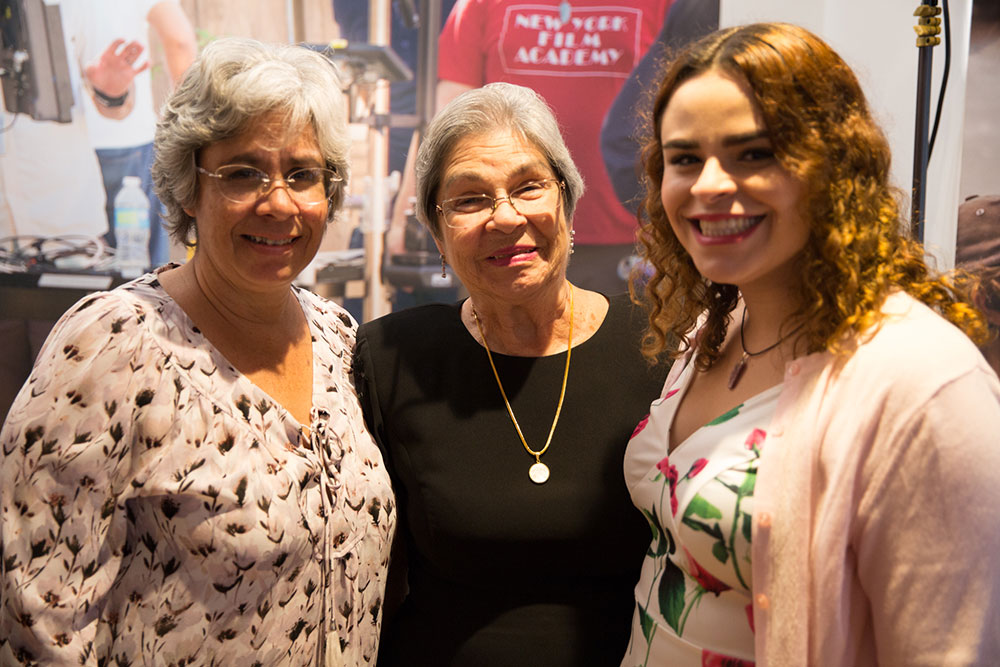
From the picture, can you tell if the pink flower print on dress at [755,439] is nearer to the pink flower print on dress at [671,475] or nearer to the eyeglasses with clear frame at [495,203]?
the pink flower print on dress at [671,475]

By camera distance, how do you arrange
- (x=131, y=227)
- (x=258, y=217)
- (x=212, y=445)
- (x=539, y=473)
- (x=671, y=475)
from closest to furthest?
(x=671, y=475), (x=212, y=445), (x=258, y=217), (x=539, y=473), (x=131, y=227)

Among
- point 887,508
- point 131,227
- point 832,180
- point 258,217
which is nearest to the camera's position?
point 887,508

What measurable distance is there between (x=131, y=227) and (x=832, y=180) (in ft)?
9.41

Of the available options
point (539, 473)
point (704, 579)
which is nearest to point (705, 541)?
point (704, 579)

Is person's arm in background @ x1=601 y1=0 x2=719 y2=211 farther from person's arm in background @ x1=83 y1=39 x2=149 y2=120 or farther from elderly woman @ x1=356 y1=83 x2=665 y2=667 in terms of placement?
person's arm in background @ x1=83 y1=39 x2=149 y2=120

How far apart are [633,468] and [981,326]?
2.00 ft

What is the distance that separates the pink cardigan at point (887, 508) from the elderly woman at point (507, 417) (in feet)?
1.78

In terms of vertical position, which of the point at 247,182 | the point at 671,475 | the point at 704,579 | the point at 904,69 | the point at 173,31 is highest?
the point at 173,31

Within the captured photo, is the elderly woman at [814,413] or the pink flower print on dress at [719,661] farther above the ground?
the elderly woman at [814,413]

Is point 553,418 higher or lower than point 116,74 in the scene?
lower

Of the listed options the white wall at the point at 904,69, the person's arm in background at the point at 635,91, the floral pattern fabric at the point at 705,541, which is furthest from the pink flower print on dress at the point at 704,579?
the person's arm in background at the point at 635,91

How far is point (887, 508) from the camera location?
1036 millimetres

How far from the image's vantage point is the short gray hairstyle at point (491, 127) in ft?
5.67

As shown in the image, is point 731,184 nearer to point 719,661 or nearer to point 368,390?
point 719,661
